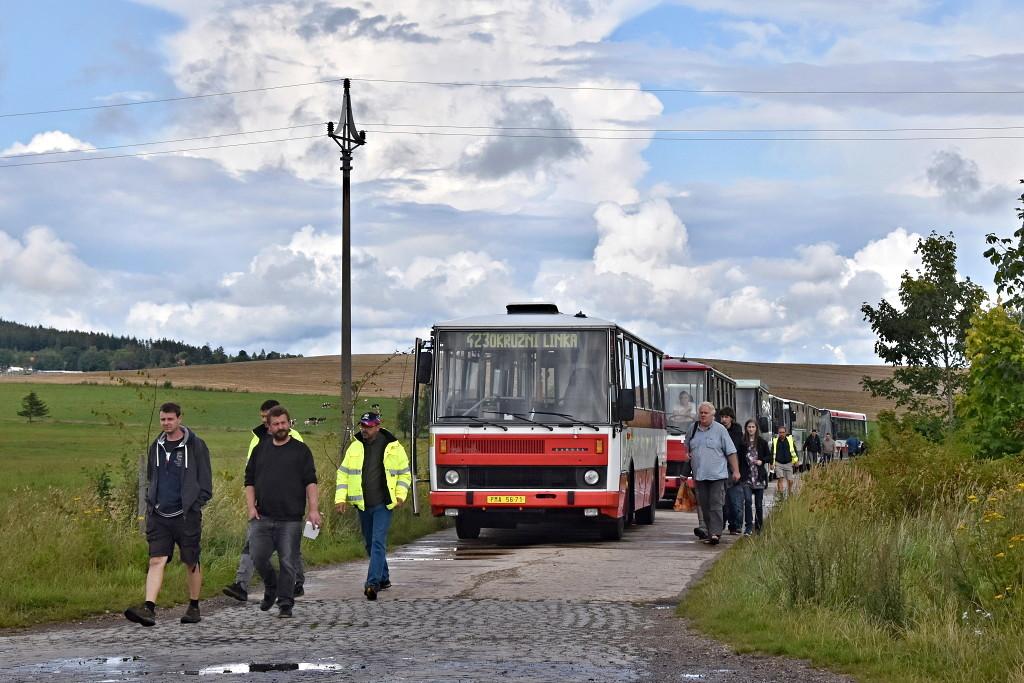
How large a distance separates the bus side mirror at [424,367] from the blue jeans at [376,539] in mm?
5203

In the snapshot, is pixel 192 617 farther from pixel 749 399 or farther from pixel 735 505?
pixel 749 399

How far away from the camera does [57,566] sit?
47.1 feet

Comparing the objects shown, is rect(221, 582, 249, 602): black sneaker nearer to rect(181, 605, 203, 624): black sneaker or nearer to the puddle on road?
rect(181, 605, 203, 624): black sneaker

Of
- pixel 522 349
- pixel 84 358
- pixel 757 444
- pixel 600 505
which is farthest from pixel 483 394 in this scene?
pixel 84 358

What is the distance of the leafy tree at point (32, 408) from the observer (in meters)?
77.8

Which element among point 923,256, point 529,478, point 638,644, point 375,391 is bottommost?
point 638,644

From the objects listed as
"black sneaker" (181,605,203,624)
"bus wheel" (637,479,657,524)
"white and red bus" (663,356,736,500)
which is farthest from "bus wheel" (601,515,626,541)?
"white and red bus" (663,356,736,500)

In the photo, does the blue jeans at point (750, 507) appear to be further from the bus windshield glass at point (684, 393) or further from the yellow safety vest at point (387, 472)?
the bus windshield glass at point (684, 393)

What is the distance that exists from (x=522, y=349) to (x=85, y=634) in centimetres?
949

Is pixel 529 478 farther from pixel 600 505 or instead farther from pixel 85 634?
pixel 85 634

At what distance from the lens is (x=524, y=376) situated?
20.0m

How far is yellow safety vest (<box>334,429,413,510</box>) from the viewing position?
13.8m

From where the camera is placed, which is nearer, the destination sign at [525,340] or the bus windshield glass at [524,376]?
the bus windshield glass at [524,376]

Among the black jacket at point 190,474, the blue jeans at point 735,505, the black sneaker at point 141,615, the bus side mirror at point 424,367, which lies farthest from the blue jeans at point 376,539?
the blue jeans at point 735,505
